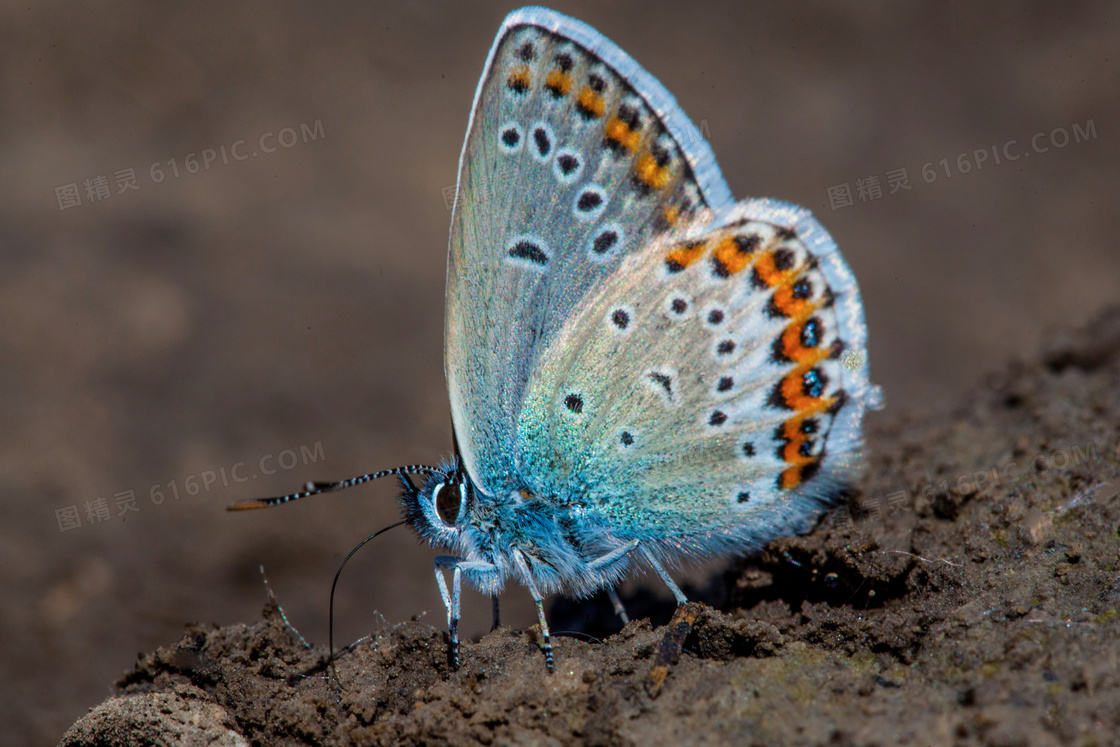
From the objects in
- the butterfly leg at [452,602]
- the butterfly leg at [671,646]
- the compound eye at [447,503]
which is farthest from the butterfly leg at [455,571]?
the butterfly leg at [671,646]

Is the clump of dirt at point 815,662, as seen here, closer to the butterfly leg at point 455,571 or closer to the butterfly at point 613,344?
the butterfly leg at point 455,571

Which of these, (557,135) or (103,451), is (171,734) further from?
(103,451)

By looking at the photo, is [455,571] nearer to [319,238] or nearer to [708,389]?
[708,389]

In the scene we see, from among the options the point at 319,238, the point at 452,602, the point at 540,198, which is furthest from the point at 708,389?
the point at 319,238

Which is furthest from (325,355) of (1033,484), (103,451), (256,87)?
(1033,484)

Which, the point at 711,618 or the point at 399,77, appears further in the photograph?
the point at 399,77

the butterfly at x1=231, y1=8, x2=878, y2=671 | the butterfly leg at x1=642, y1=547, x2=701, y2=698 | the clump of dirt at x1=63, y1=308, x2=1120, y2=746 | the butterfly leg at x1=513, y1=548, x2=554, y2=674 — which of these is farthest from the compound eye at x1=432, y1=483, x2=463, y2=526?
the butterfly leg at x1=642, y1=547, x2=701, y2=698
